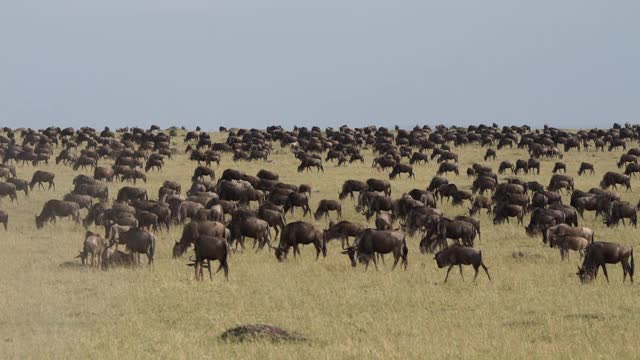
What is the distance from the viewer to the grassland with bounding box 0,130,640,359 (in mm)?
16625

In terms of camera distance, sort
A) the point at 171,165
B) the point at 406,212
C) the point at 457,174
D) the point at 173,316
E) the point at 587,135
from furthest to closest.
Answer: the point at 587,135
the point at 171,165
the point at 457,174
the point at 406,212
the point at 173,316

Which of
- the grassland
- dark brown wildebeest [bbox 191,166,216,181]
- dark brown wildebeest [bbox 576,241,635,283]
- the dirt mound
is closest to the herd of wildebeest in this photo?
dark brown wildebeest [bbox 576,241,635,283]

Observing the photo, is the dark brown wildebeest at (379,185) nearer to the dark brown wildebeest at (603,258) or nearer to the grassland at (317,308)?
the grassland at (317,308)

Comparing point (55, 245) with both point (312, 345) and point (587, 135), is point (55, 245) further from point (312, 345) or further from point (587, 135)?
point (587, 135)

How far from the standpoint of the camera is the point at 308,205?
39.2 meters

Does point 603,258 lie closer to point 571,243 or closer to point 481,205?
point 571,243

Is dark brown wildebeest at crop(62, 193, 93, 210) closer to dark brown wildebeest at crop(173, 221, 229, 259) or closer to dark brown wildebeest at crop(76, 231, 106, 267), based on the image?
dark brown wildebeest at crop(76, 231, 106, 267)

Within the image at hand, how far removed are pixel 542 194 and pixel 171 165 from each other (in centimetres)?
2946

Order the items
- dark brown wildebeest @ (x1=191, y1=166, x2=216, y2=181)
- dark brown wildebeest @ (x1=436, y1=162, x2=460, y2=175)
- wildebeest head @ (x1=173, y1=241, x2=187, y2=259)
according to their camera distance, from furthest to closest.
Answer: dark brown wildebeest @ (x1=436, y1=162, x2=460, y2=175) → dark brown wildebeest @ (x1=191, y1=166, x2=216, y2=181) → wildebeest head @ (x1=173, y1=241, x2=187, y2=259)

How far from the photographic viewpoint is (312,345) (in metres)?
17.0

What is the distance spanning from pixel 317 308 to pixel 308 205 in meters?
18.5

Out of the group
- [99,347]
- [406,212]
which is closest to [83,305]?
[99,347]

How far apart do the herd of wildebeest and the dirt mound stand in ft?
21.8

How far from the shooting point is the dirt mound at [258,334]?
56.5ft
